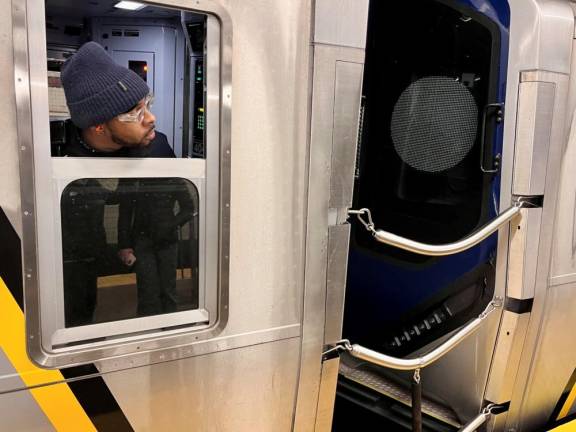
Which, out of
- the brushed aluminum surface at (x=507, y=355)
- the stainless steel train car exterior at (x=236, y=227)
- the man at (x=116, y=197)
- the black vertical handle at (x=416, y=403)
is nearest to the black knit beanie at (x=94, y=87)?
the man at (x=116, y=197)

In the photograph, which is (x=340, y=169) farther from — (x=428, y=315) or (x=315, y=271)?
(x=428, y=315)

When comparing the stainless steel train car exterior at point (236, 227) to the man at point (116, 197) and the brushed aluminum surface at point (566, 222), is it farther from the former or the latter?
the brushed aluminum surface at point (566, 222)

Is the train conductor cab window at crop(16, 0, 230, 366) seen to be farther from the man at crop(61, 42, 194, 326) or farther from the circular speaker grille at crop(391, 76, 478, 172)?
the circular speaker grille at crop(391, 76, 478, 172)

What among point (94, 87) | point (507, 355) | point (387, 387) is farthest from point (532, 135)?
point (94, 87)

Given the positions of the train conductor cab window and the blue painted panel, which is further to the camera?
the blue painted panel

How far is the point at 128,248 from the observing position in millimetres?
1413

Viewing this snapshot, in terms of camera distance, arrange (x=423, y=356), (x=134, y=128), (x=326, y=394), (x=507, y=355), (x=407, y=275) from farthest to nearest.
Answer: (x=407, y=275), (x=507, y=355), (x=423, y=356), (x=326, y=394), (x=134, y=128)

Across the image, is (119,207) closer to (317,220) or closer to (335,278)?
(317,220)

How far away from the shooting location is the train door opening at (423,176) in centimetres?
239

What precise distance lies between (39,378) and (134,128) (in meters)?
0.64

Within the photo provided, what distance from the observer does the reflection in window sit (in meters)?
1.33


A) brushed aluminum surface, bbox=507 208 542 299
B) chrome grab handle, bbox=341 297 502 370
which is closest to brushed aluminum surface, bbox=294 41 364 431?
chrome grab handle, bbox=341 297 502 370

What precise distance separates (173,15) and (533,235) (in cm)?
162

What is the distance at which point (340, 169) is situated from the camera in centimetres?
169
